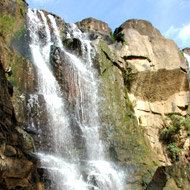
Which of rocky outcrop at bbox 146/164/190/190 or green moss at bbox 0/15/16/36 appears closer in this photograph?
rocky outcrop at bbox 146/164/190/190

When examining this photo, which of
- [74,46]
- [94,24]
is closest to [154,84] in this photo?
[74,46]

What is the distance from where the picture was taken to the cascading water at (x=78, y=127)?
33.4ft

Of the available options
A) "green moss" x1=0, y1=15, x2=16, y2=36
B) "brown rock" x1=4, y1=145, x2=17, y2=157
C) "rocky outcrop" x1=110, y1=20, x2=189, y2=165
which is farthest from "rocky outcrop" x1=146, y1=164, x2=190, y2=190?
"green moss" x1=0, y1=15, x2=16, y2=36

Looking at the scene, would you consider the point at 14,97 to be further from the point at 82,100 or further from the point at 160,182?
the point at 160,182

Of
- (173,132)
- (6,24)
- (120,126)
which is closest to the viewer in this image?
(120,126)

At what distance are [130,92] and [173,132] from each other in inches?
152

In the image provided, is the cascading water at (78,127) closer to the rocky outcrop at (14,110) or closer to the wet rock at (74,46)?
the wet rock at (74,46)

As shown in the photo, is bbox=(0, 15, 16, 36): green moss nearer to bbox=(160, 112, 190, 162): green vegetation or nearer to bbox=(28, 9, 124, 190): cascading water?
bbox=(28, 9, 124, 190): cascading water

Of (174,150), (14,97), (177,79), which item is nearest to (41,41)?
(14,97)

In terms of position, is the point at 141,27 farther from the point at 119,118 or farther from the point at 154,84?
the point at 119,118

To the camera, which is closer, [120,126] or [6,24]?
[120,126]

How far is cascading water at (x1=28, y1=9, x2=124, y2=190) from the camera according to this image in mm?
10188

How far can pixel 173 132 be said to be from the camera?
18281 mm

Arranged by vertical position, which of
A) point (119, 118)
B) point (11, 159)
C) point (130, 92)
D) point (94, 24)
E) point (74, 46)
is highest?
point (94, 24)
